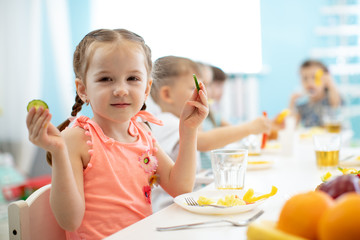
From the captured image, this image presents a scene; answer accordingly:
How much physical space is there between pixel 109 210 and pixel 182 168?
21 cm

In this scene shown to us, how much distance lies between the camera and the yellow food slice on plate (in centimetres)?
42

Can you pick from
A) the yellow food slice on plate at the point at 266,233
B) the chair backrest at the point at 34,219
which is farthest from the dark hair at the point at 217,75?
the yellow food slice on plate at the point at 266,233

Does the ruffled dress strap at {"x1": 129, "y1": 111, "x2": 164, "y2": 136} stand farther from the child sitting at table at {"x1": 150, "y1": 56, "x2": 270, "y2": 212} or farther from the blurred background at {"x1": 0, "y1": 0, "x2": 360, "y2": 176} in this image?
the blurred background at {"x1": 0, "y1": 0, "x2": 360, "y2": 176}

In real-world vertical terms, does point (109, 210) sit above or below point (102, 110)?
below

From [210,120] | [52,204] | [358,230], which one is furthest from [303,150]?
[358,230]

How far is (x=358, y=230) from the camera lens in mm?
383

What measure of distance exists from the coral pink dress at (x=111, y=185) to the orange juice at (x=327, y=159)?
0.56 meters

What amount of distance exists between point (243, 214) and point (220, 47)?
135 inches

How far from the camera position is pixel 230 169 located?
0.96m

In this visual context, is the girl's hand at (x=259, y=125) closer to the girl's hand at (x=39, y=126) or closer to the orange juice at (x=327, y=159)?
the orange juice at (x=327, y=159)

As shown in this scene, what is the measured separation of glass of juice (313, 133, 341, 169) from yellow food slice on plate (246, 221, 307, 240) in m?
0.86

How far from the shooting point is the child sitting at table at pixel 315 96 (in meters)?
3.28

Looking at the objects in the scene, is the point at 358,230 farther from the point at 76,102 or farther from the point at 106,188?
the point at 76,102

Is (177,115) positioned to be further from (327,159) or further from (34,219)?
(34,219)
